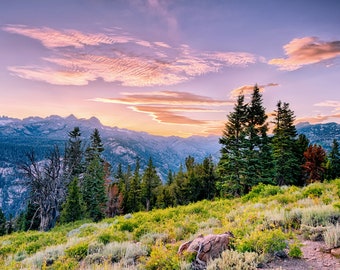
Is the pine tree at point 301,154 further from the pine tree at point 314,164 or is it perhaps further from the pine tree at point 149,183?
the pine tree at point 149,183

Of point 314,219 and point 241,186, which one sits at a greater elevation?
point 314,219

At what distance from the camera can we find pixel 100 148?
150ft

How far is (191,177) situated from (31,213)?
35.3 metres

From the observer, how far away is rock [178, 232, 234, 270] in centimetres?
542

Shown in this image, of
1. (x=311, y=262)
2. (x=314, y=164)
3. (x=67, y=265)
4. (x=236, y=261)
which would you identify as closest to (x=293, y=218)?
(x=311, y=262)

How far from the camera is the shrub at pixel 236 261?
16.0 feet

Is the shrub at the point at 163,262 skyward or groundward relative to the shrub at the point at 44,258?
skyward

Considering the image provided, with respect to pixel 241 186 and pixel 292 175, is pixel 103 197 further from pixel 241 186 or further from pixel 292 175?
pixel 292 175

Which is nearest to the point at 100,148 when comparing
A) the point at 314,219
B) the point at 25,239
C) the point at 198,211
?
the point at 25,239

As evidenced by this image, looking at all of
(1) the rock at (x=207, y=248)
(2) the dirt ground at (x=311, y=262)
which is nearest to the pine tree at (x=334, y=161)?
(2) the dirt ground at (x=311, y=262)

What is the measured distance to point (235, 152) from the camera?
2969cm

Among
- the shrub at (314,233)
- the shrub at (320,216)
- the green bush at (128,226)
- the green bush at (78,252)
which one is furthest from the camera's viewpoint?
the green bush at (128,226)

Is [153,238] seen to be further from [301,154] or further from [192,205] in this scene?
[301,154]

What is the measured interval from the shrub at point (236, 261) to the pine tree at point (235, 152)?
2417cm
